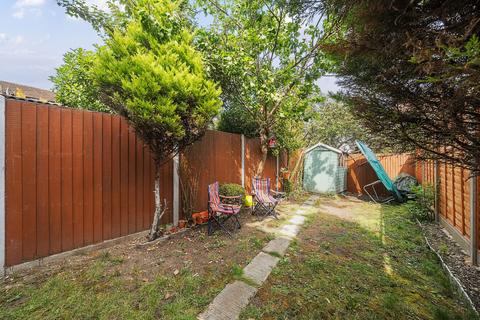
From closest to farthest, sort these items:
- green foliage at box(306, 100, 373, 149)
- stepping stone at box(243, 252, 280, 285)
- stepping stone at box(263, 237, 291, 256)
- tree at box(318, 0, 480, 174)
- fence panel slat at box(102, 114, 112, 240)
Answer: tree at box(318, 0, 480, 174) → stepping stone at box(243, 252, 280, 285) → fence panel slat at box(102, 114, 112, 240) → stepping stone at box(263, 237, 291, 256) → green foliage at box(306, 100, 373, 149)

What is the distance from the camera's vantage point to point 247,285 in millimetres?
2451

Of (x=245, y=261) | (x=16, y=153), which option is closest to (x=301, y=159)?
(x=245, y=261)

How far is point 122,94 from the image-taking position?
2893mm

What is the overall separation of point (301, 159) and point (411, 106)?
8.69m

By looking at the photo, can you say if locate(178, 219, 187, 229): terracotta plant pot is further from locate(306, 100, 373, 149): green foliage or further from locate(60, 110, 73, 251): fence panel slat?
locate(306, 100, 373, 149): green foliage

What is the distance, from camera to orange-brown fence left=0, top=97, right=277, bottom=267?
2.49m

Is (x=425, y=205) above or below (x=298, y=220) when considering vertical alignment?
above

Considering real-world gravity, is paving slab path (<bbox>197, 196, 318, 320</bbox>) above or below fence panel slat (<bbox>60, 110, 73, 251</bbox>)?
below

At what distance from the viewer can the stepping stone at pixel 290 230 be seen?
4.24 metres

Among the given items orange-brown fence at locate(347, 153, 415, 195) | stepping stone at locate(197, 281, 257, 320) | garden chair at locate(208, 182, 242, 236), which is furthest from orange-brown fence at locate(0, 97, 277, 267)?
orange-brown fence at locate(347, 153, 415, 195)

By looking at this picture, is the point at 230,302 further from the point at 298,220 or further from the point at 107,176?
the point at 298,220

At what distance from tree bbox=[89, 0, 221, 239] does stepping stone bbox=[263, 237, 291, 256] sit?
2.18 m

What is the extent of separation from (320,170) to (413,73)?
28.1ft

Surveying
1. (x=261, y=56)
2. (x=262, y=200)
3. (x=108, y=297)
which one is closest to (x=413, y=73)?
(x=108, y=297)
